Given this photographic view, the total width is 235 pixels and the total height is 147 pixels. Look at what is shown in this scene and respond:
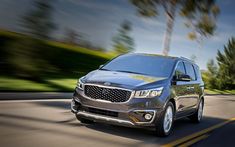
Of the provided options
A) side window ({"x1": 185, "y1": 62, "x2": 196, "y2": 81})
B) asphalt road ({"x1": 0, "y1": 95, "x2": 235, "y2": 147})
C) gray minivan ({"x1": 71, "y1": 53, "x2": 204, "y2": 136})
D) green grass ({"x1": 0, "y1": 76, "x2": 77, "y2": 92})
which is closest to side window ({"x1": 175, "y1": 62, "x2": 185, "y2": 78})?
gray minivan ({"x1": 71, "y1": 53, "x2": 204, "y2": 136})

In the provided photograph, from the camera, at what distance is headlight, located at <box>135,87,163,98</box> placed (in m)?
8.26

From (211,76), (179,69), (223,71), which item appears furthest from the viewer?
(223,71)

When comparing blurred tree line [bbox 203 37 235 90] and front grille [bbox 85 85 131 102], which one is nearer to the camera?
front grille [bbox 85 85 131 102]

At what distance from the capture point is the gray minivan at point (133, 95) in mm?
8203

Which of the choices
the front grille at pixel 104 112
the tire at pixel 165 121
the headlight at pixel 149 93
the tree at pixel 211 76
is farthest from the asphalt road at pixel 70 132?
the tree at pixel 211 76

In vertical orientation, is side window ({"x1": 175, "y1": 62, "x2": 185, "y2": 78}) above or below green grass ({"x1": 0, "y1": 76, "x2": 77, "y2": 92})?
above

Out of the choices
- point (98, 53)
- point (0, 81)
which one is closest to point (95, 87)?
point (0, 81)

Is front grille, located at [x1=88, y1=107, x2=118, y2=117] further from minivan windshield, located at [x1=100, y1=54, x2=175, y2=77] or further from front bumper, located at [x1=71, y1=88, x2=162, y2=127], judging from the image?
minivan windshield, located at [x1=100, y1=54, x2=175, y2=77]

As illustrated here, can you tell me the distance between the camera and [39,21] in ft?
54.9

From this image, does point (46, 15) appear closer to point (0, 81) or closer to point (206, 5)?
point (0, 81)

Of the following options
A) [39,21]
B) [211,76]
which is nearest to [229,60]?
[211,76]

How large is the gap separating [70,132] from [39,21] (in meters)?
9.20

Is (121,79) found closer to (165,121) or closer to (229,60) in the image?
(165,121)

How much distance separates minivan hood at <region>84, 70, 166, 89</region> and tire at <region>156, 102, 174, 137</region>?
0.61 meters
